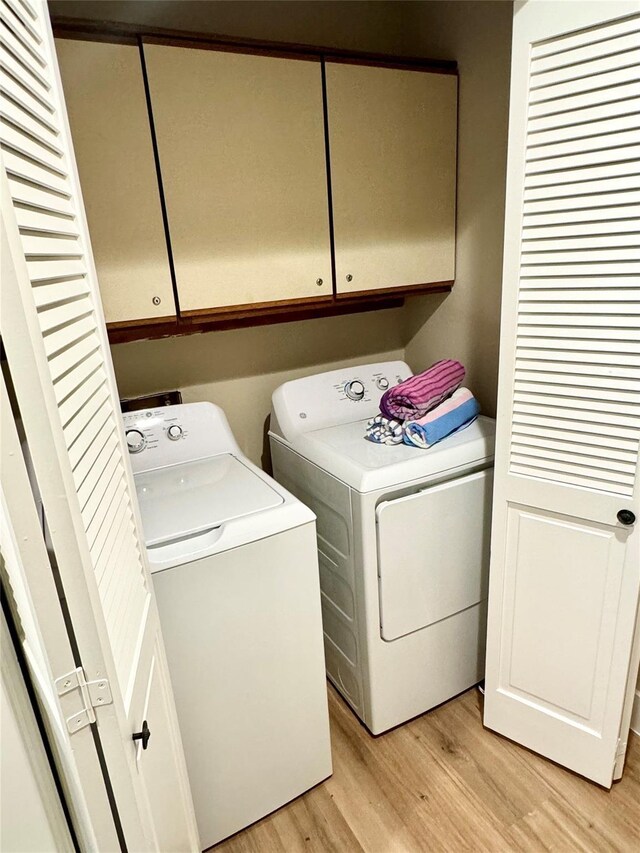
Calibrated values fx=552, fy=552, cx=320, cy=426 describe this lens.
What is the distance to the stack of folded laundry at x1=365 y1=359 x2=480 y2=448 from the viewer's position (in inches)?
71.8

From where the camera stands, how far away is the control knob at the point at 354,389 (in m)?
2.16

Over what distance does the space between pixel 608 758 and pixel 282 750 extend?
0.97m

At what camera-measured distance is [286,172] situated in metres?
1.71

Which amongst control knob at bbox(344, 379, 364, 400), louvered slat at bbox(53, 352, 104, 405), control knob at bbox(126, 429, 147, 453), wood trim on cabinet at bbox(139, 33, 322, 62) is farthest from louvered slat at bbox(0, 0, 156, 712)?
control knob at bbox(344, 379, 364, 400)

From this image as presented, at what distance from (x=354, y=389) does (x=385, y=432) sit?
355 millimetres

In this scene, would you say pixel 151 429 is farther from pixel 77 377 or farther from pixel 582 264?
pixel 582 264

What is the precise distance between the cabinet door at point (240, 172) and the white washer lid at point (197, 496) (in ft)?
1.73

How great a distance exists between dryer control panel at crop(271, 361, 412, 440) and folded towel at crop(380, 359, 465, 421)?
0.23 m

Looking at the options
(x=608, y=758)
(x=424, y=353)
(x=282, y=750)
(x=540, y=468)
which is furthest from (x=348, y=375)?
(x=608, y=758)

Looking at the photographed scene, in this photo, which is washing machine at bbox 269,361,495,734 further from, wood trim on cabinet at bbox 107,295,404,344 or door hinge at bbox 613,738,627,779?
door hinge at bbox 613,738,627,779

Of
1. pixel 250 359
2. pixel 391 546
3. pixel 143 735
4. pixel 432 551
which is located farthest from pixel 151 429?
pixel 143 735

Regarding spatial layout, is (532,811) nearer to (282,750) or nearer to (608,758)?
(608,758)

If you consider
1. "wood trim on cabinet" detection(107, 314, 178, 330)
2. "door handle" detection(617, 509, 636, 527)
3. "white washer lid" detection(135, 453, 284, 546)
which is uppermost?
"wood trim on cabinet" detection(107, 314, 178, 330)

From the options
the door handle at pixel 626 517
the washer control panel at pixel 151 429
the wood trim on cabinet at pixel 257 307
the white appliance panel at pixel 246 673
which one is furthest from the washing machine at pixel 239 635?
the door handle at pixel 626 517
